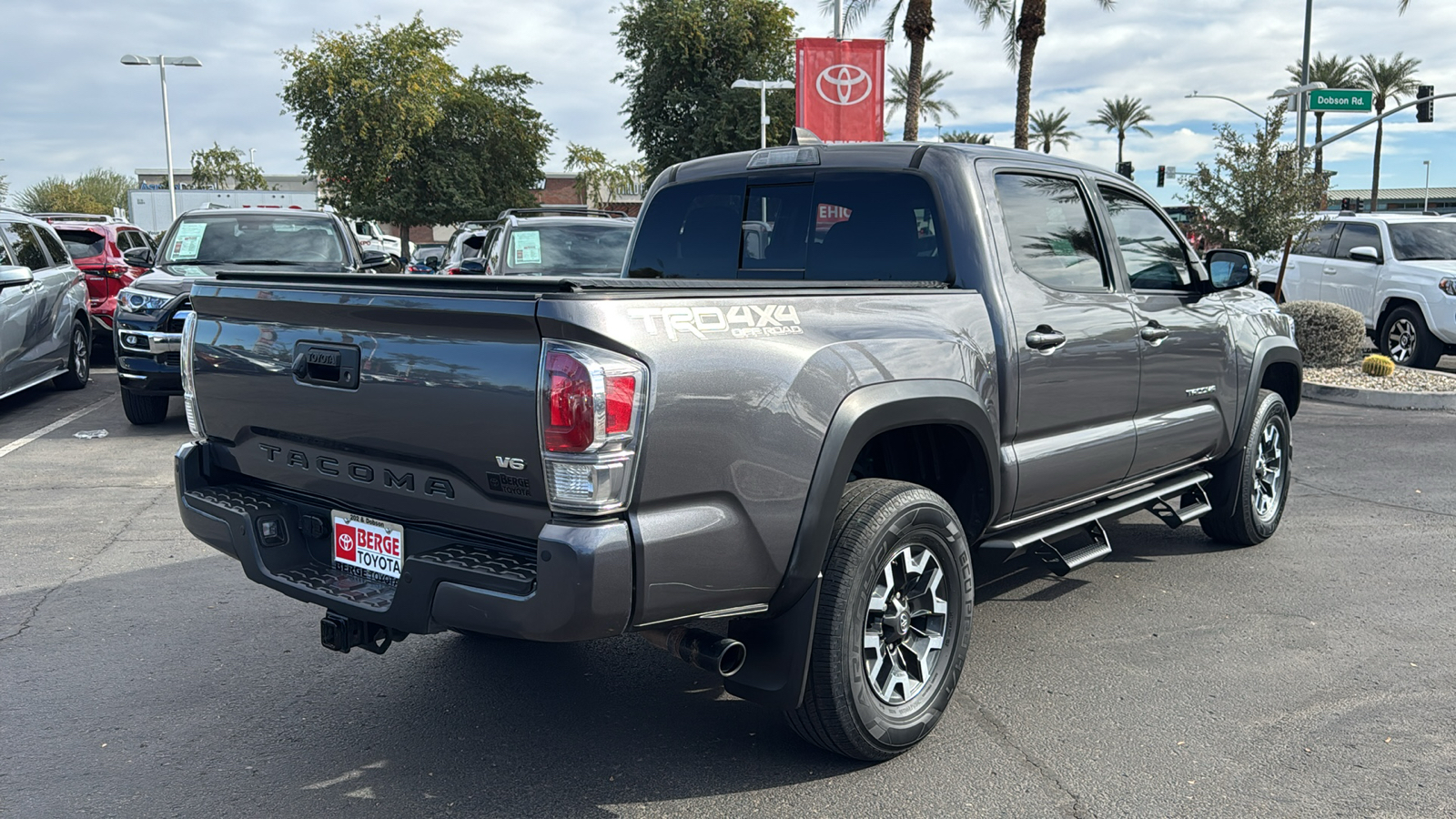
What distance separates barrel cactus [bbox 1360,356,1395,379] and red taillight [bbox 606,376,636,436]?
12760 millimetres

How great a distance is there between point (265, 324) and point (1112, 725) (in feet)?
10.1

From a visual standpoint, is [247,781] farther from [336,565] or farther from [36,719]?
[36,719]

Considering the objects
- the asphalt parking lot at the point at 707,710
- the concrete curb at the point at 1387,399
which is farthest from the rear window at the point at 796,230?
the concrete curb at the point at 1387,399

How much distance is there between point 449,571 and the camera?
2980mm

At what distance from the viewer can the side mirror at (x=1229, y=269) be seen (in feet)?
17.8

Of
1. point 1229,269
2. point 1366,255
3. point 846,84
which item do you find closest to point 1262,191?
point 1366,255

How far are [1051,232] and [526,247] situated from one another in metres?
7.28

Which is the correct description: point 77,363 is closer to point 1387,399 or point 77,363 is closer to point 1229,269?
point 1229,269

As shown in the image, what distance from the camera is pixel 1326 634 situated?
479cm

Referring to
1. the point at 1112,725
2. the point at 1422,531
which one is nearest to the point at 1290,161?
the point at 1422,531

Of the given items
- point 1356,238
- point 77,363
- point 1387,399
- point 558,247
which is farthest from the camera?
point 1356,238

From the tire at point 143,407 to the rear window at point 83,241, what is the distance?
232 inches

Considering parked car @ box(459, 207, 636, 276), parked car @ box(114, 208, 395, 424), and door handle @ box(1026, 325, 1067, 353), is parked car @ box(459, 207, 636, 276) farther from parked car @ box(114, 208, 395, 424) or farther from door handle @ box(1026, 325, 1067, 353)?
door handle @ box(1026, 325, 1067, 353)

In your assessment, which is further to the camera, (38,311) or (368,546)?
(38,311)
